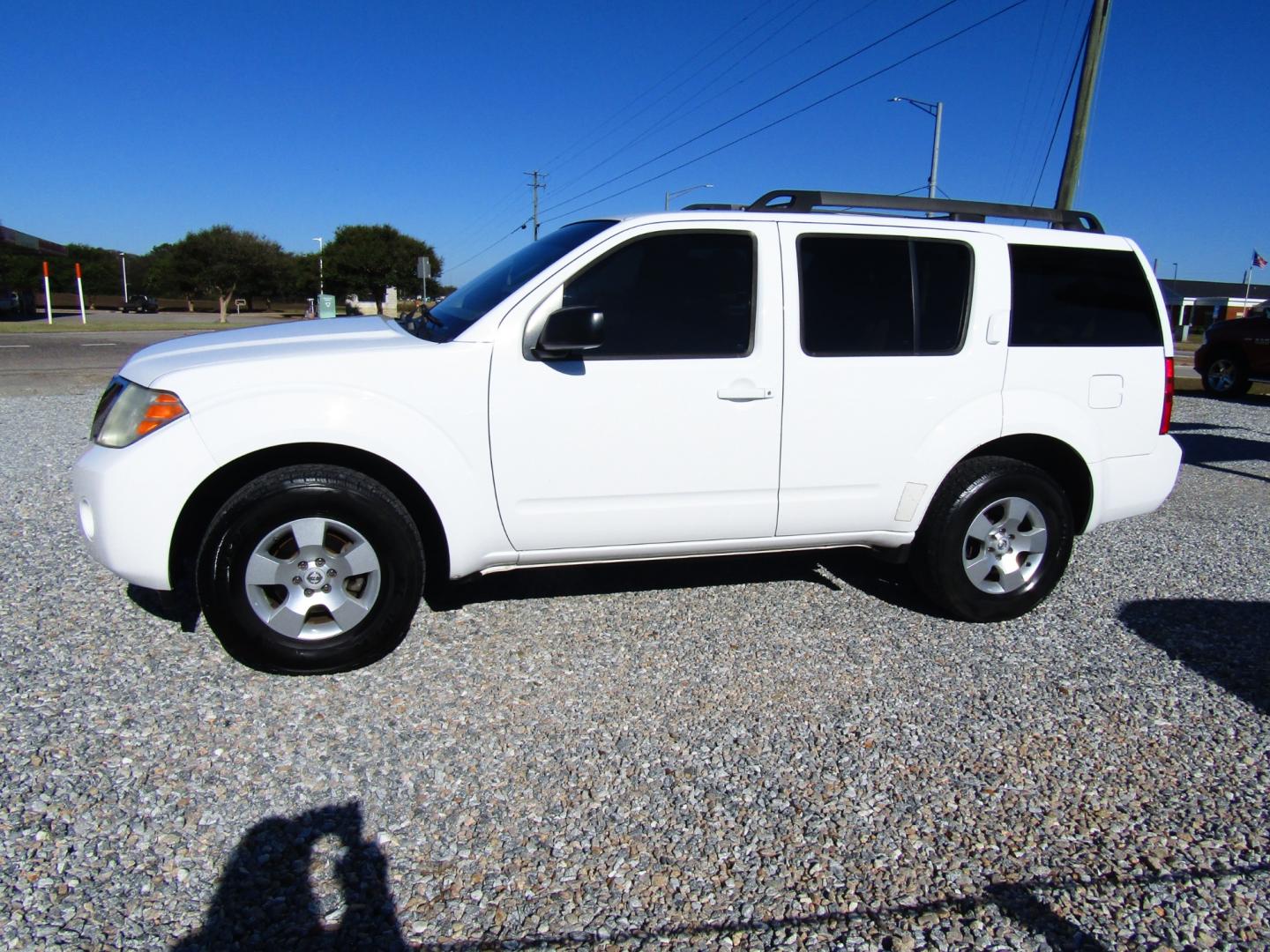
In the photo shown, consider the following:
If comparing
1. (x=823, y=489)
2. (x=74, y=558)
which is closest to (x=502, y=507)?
(x=823, y=489)

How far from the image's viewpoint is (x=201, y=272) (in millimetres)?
55344

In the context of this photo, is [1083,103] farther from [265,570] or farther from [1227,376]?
[265,570]

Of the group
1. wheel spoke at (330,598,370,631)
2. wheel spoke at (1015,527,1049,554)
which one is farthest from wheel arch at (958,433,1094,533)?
wheel spoke at (330,598,370,631)

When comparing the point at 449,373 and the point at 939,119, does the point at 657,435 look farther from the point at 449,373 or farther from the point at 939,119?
the point at 939,119

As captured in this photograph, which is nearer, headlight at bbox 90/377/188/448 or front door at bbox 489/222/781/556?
headlight at bbox 90/377/188/448

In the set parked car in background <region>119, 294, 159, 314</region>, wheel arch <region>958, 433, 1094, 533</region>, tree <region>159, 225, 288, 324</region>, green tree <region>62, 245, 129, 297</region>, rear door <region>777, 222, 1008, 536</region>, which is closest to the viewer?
rear door <region>777, 222, 1008, 536</region>

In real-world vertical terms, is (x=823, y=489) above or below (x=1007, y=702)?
above

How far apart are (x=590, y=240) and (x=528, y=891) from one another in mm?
2605

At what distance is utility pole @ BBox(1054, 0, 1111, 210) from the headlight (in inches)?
472

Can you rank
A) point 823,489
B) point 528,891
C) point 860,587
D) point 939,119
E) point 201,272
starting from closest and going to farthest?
point 528,891 < point 823,489 < point 860,587 < point 939,119 < point 201,272

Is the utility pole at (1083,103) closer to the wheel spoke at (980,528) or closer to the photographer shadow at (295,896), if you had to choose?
the wheel spoke at (980,528)

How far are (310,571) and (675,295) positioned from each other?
6.28 ft

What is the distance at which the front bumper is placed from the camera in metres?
3.46

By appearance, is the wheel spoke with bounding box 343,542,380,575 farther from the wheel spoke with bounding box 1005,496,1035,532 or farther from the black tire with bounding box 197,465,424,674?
the wheel spoke with bounding box 1005,496,1035,532
